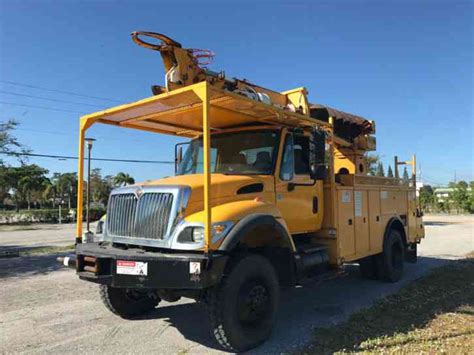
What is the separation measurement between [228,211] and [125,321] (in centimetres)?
252

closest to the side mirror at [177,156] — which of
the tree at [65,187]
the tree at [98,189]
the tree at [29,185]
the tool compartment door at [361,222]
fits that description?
the tool compartment door at [361,222]

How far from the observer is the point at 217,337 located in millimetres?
4621

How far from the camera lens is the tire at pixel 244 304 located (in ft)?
15.0

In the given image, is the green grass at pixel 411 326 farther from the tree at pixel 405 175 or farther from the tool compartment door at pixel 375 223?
the tree at pixel 405 175

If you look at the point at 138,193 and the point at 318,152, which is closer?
the point at 138,193

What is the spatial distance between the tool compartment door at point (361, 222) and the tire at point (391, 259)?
87cm

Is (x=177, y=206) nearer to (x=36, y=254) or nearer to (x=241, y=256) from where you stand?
(x=241, y=256)

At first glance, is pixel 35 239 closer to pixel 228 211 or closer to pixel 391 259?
pixel 391 259

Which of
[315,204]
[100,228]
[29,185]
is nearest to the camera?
[100,228]

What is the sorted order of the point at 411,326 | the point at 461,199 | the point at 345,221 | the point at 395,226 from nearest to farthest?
the point at 411,326
the point at 345,221
the point at 395,226
the point at 461,199

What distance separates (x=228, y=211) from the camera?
476 cm

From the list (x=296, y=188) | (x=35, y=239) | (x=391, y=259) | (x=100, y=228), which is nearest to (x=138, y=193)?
(x=100, y=228)

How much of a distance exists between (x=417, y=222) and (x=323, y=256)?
16.3 feet

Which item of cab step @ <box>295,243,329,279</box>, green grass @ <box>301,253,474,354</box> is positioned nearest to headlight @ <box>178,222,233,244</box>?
cab step @ <box>295,243,329,279</box>
